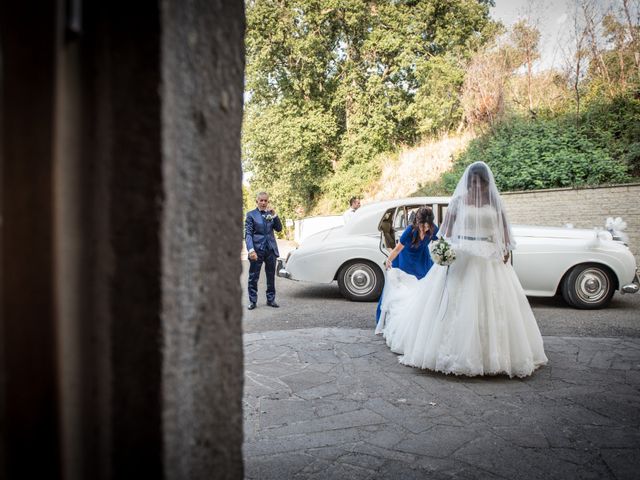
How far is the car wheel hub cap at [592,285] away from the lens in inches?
304

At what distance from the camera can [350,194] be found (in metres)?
22.1

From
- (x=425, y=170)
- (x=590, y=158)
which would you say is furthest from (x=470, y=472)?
(x=425, y=170)

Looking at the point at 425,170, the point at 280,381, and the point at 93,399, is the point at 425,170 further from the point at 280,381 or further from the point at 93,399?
the point at 93,399

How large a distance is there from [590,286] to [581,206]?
5.59 metres

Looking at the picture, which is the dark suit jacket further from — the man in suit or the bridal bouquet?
the bridal bouquet

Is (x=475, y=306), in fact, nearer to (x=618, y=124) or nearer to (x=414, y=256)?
(x=414, y=256)

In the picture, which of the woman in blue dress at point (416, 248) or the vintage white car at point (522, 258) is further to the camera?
the vintage white car at point (522, 258)

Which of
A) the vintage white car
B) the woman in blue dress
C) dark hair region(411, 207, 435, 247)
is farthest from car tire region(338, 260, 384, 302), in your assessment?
dark hair region(411, 207, 435, 247)

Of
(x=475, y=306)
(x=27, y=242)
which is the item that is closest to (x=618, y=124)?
(x=475, y=306)

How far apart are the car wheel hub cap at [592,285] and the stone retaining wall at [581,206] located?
4991 mm

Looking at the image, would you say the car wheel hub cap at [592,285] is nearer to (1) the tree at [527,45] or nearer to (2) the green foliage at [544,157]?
(2) the green foliage at [544,157]

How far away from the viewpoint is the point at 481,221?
480 cm

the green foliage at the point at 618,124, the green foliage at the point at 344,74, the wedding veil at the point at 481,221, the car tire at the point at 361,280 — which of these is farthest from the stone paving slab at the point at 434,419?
the green foliage at the point at 344,74

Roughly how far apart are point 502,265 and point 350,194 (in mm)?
17405
